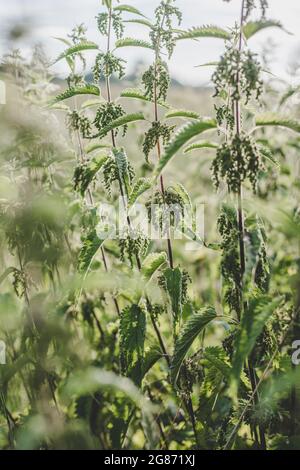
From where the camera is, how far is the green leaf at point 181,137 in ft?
4.46

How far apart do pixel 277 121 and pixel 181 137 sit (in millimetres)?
314

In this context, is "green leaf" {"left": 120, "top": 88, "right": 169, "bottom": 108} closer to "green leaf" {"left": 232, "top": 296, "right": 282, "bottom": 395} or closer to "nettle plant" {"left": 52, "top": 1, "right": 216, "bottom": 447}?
"nettle plant" {"left": 52, "top": 1, "right": 216, "bottom": 447}

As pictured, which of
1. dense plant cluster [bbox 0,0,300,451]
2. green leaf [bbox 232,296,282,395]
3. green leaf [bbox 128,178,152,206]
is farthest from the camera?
green leaf [bbox 128,178,152,206]

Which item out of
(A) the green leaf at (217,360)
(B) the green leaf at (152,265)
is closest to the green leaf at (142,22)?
(B) the green leaf at (152,265)

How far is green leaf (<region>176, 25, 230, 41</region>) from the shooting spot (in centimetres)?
145

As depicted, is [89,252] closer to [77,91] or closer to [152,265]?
[152,265]

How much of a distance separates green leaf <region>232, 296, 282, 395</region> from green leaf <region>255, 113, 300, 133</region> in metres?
0.51

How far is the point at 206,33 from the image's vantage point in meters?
1.46

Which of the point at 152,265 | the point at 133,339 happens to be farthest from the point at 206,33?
the point at 133,339

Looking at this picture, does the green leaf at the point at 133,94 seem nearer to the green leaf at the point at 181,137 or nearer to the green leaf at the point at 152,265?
the green leaf at the point at 181,137

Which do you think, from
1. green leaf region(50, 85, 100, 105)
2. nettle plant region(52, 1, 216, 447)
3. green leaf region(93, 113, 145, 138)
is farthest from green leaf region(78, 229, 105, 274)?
green leaf region(50, 85, 100, 105)

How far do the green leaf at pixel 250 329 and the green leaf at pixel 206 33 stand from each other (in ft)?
2.69

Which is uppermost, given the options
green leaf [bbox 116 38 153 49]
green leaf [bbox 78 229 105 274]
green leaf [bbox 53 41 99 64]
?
green leaf [bbox 116 38 153 49]
